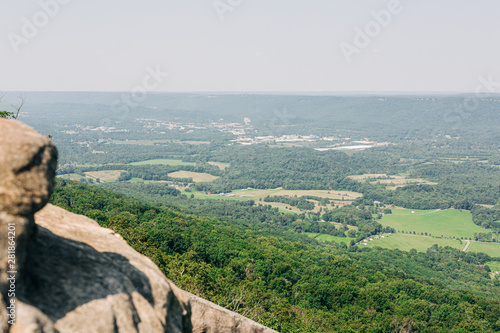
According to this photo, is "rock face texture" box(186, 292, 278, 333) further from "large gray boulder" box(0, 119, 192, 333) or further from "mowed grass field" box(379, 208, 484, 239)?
"mowed grass field" box(379, 208, 484, 239)

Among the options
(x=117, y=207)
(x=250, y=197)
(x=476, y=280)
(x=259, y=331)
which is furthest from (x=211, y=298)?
(x=250, y=197)

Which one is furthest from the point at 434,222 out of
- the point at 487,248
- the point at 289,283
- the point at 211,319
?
the point at 211,319

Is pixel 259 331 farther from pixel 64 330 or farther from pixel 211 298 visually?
pixel 211 298

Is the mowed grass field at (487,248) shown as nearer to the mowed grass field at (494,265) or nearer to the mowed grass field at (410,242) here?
the mowed grass field at (410,242)

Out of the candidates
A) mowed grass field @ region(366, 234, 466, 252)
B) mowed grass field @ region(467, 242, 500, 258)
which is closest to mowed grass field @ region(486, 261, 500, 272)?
mowed grass field @ region(467, 242, 500, 258)

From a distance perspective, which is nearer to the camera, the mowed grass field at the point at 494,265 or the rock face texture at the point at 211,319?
the rock face texture at the point at 211,319

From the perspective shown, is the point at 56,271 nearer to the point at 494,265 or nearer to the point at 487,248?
the point at 494,265

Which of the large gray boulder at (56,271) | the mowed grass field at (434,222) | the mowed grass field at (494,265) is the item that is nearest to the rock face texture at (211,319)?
the large gray boulder at (56,271)

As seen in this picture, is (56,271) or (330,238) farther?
(330,238)
